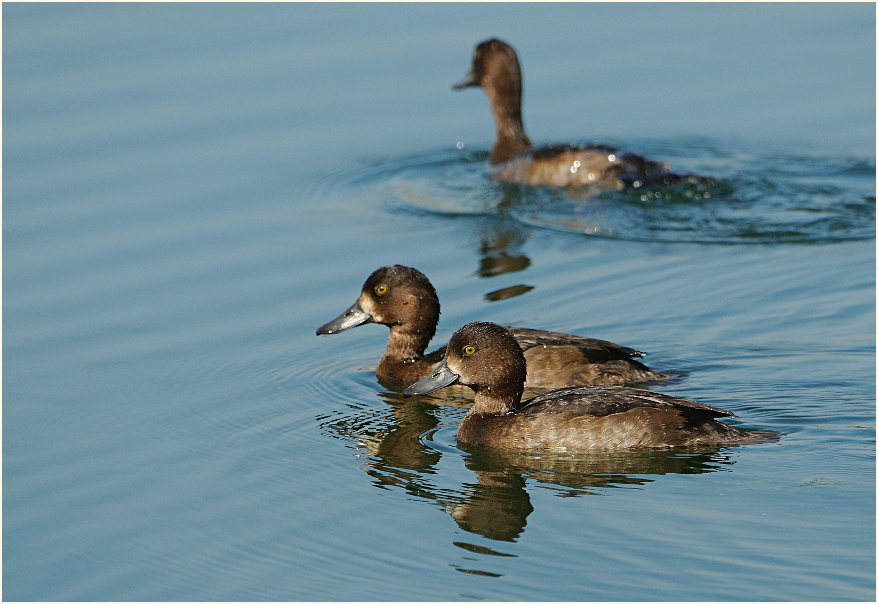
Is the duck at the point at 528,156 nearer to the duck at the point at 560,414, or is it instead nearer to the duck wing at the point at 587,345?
the duck wing at the point at 587,345

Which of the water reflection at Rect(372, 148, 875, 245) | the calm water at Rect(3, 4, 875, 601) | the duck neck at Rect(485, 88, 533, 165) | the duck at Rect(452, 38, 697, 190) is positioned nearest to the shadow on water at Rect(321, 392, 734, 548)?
the calm water at Rect(3, 4, 875, 601)

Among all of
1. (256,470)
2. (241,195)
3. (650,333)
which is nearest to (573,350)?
(650,333)

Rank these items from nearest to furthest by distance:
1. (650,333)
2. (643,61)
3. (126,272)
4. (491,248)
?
(650,333)
(126,272)
(491,248)
(643,61)

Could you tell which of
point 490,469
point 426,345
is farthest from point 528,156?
point 490,469

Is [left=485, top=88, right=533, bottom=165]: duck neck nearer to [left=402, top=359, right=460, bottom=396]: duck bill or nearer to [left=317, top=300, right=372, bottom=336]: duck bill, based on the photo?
[left=317, top=300, right=372, bottom=336]: duck bill

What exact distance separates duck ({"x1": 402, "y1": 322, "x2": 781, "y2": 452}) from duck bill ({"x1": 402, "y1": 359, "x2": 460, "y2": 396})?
2 centimetres

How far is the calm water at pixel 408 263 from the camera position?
327 inches

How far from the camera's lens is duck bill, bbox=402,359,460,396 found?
10.5 m

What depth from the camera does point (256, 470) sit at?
9656 millimetres

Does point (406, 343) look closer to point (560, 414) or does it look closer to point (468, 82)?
point (560, 414)

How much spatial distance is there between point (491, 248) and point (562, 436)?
5.01 meters

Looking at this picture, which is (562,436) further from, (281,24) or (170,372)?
(281,24)

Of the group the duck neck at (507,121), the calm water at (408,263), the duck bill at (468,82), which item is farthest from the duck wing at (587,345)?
the duck bill at (468,82)

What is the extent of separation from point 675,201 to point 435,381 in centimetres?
591
